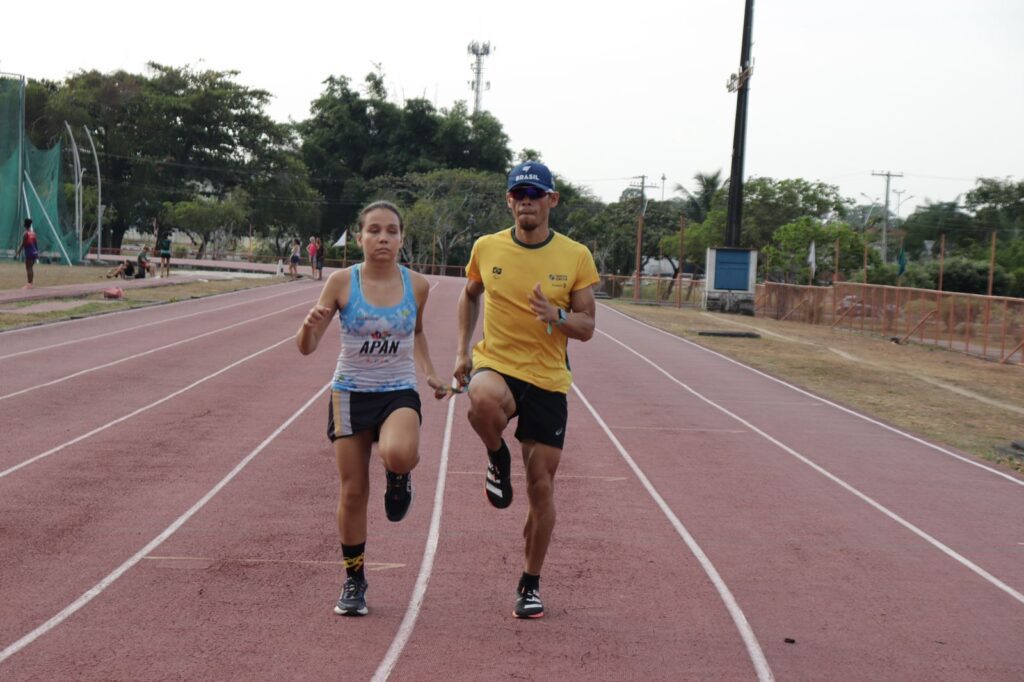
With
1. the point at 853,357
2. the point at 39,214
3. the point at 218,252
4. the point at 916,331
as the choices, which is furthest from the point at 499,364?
the point at 218,252

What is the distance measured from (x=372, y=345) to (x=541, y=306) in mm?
734

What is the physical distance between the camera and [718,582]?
5.80m

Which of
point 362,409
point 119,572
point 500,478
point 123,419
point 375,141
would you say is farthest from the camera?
point 375,141

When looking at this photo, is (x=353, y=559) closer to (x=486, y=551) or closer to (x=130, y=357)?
(x=486, y=551)

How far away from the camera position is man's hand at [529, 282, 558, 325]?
466 cm

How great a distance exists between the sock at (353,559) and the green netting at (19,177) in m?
32.4

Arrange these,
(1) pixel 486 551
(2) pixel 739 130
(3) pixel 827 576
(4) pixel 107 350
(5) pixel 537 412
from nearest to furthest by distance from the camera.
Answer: (5) pixel 537 412 → (3) pixel 827 576 → (1) pixel 486 551 → (4) pixel 107 350 → (2) pixel 739 130

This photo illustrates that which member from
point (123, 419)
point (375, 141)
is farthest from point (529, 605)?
point (375, 141)

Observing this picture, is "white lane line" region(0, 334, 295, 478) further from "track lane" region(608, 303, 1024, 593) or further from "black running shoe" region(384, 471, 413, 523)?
"track lane" region(608, 303, 1024, 593)

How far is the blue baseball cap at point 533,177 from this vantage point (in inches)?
190

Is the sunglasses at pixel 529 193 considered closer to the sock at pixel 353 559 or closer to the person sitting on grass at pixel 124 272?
the sock at pixel 353 559

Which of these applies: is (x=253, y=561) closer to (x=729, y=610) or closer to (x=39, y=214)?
(x=729, y=610)

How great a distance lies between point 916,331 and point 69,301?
1907 cm

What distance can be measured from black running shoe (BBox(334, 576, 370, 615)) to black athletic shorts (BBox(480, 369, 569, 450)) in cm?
95
